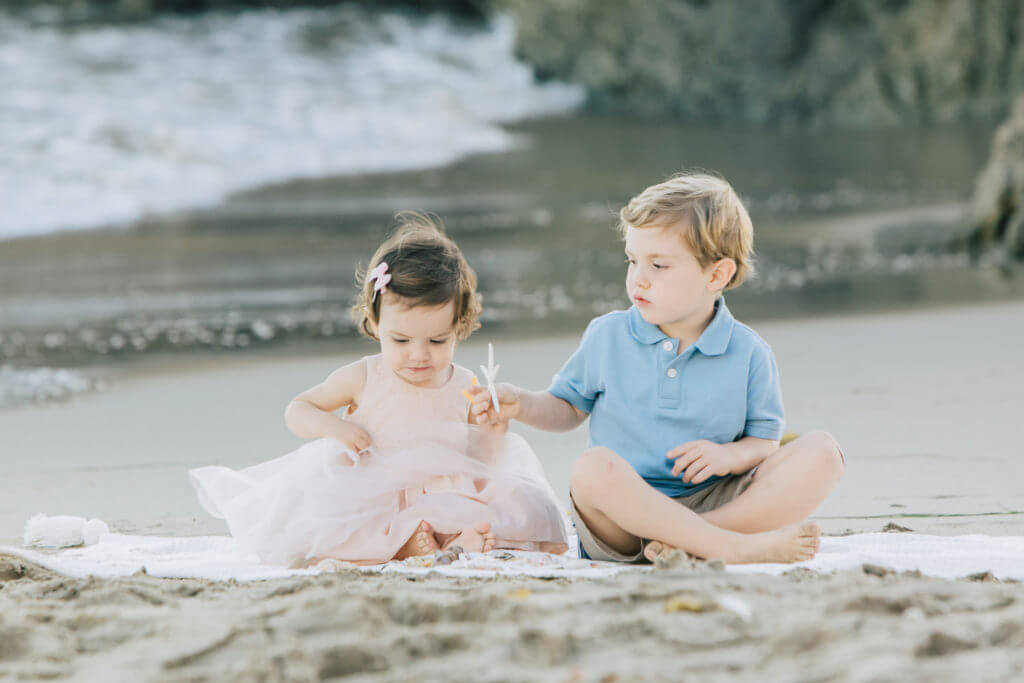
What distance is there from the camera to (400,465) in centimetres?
307

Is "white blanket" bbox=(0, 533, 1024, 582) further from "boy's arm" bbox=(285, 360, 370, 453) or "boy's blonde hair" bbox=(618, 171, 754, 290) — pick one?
"boy's blonde hair" bbox=(618, 171, 754, 290)

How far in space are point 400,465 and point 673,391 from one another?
71cm

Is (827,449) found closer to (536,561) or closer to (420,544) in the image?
(536,561)

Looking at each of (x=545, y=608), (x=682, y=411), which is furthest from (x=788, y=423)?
(x=545, y=608)

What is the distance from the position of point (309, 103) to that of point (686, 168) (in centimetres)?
644

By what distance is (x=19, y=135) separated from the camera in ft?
41.1

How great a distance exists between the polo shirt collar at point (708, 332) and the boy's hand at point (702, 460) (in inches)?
9.0

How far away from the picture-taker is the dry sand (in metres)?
1.94

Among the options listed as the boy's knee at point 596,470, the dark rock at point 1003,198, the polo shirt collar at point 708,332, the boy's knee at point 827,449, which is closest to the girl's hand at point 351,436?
the boy's knee at point 596,470

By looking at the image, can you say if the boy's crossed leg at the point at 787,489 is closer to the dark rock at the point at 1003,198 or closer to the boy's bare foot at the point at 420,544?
the boy's bare foot at the point at 420,544

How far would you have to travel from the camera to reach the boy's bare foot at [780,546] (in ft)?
8.85

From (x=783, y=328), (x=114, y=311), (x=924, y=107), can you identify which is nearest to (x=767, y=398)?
(x=783, y=328)

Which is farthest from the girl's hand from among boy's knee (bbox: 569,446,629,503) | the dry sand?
boy's knee (bbox: 569,446,629,503)

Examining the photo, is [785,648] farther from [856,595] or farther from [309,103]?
[309,103]
